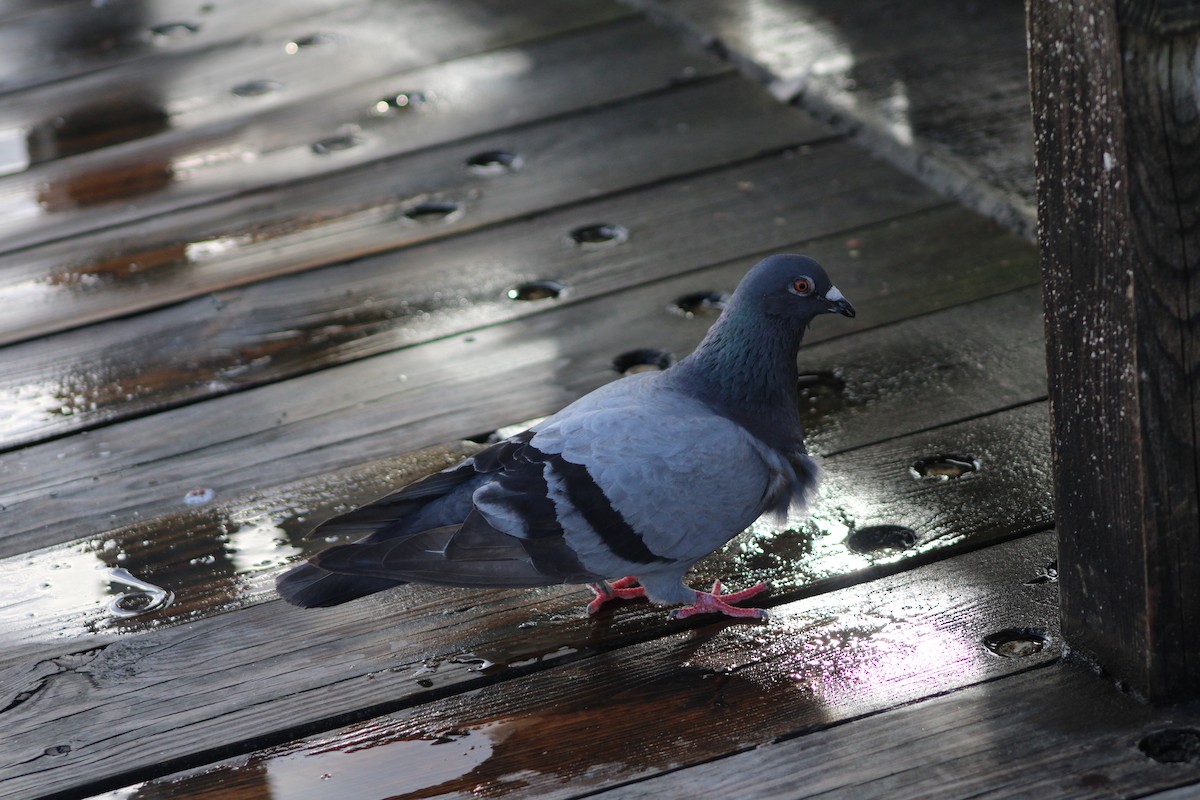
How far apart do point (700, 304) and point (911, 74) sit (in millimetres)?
1218

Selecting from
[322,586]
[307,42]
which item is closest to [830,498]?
[322,586]

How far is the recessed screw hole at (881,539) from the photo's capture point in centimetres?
212

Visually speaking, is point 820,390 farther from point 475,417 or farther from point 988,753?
point 988,753

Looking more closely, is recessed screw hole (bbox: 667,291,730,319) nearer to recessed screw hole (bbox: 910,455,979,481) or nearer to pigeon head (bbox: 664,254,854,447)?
pigeon head (bbox: 664,254,854,447)

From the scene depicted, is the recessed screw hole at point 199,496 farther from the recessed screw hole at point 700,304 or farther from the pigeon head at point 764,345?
the recessed screw hole at point 700,304

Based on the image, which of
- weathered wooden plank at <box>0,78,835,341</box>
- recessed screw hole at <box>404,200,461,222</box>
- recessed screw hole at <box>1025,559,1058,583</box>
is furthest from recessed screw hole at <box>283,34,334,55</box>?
recessed screw hole at <box>1025,559,1058,583</box>

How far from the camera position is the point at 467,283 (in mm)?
3061

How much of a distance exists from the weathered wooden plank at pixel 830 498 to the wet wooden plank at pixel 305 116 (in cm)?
147

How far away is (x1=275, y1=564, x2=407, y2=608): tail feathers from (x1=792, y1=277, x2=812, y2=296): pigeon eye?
855 mm

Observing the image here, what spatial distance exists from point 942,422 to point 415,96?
2.25m

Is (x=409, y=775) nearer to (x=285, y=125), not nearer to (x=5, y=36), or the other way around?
(x=285, y=125)

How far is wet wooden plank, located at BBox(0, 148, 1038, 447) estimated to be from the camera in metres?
2.81

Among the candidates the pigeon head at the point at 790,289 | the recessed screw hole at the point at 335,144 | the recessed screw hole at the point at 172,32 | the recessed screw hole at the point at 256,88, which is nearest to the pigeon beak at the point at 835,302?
the pigeon head at the point at 790,289

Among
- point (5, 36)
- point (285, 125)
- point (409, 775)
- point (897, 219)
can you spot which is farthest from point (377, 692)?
point (5, 36)
